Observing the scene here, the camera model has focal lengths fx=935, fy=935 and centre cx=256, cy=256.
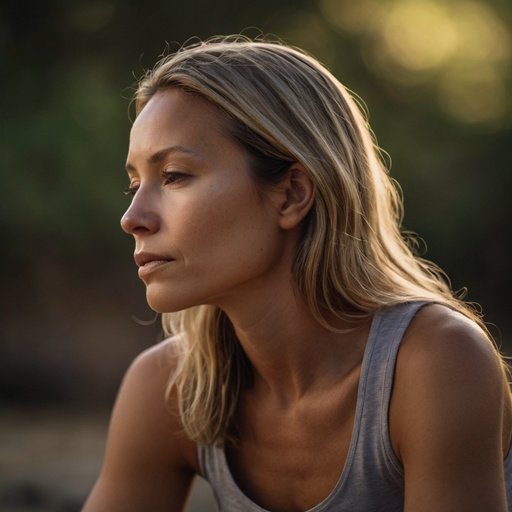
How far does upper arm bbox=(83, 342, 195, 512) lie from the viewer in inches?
96.6

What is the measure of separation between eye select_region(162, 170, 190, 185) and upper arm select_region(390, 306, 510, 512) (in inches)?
25.3

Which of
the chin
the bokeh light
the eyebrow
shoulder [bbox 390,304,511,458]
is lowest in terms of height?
shoulder [bbox 390,304,511,458]

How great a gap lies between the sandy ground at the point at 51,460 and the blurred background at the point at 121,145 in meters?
0.06

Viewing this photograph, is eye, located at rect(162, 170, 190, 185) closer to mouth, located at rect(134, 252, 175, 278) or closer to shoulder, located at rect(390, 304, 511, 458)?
mouth, located at rect(134, 252, 175, 278)

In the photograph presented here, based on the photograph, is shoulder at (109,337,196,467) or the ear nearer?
the ear

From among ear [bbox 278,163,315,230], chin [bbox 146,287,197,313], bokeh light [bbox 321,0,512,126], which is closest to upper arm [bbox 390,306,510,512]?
ear [bbox 278,163,315,230]

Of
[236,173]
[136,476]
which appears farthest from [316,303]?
[136,476]

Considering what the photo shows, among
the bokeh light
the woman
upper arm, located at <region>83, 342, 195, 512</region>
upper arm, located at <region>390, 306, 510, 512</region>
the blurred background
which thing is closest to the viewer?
upper arm, located at <region>390, 306, 510, 512</region>

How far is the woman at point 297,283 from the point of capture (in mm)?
2055

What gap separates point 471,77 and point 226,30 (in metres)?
1.81

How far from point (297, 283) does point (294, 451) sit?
41 centimetres

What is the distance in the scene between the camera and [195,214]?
2.12 m

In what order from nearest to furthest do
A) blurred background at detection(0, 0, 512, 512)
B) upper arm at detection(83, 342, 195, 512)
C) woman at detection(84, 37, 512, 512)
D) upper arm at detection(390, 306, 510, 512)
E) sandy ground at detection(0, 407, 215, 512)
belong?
1. upper arm at detection(390, 306, 510, 512)
2. woman at detection(84, 37, 512, 512)
3. upper arm at detection(83, 342, 195, 512)
4. sandy ground at detection(0, 407, 215, 512)
5. blurred background at detection(0, 0, 512, 512)

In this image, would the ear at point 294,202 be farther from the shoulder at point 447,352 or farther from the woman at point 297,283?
the shoulder at point 447,352
